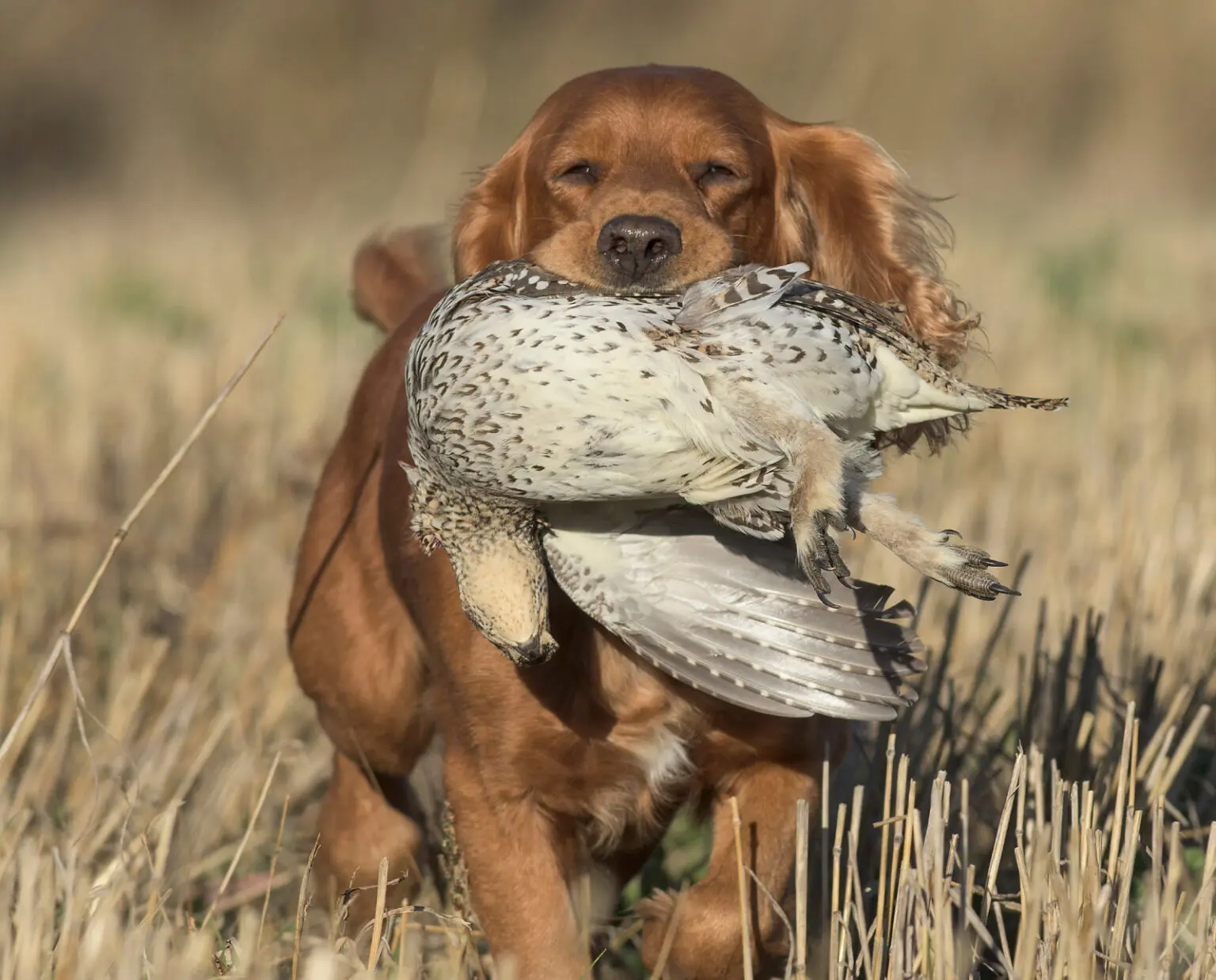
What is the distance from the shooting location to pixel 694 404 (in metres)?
2.08

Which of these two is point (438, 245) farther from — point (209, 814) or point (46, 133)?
point (46, 133)

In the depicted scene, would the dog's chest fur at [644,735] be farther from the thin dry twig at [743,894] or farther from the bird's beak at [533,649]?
the bird's beak at [533,649]

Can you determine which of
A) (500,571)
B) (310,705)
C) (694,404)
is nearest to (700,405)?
(694,404)

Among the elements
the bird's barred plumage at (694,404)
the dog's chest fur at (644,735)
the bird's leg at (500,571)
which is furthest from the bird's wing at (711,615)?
the dog's chest fur at (644,735)

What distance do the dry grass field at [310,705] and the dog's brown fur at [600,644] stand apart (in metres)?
0.18

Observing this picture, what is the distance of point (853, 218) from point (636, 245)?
721 mm

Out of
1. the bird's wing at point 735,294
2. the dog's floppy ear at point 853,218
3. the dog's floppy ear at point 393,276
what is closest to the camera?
the bird's wing at point 735,294

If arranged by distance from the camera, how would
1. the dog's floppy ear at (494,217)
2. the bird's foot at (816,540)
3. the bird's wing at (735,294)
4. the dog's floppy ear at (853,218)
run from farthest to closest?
the dog's floppy ear at (494,217) → the dog's floppy ear at (853,218) → the bird's wing at (735,294) → the bird's foot at (816,540)

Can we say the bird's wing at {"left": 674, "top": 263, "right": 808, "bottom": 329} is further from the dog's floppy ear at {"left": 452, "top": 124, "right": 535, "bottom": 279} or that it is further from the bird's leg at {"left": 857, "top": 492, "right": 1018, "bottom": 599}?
the dog's floppy ear at {"left": 452, "top": 124, "right": 535, "bottom": 279}

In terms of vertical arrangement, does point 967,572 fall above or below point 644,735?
above

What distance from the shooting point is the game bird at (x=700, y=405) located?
2072mm

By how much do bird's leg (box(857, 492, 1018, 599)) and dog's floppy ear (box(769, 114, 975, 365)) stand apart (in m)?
0.89

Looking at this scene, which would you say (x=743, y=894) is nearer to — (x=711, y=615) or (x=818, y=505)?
(x=711, y=615)

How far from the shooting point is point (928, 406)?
232cm
